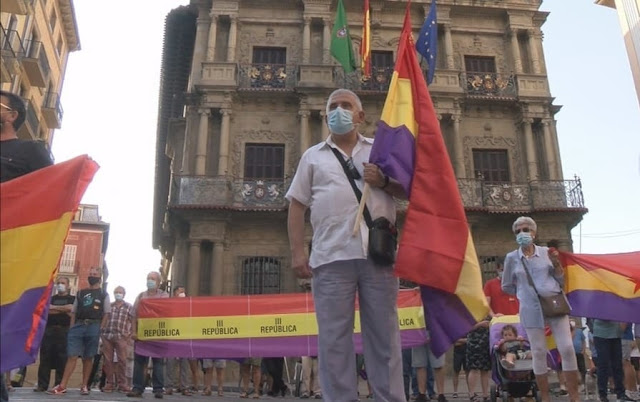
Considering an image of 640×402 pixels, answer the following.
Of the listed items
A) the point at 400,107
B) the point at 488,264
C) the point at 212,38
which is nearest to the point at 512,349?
the point at 400,107

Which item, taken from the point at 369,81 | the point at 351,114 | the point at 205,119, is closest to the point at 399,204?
the point at 369,81

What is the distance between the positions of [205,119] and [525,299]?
16.0m

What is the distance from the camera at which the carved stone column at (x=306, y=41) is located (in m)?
21.3

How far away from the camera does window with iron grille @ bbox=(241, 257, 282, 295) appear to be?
18766mm

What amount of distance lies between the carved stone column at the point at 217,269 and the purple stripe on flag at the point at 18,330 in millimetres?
14965

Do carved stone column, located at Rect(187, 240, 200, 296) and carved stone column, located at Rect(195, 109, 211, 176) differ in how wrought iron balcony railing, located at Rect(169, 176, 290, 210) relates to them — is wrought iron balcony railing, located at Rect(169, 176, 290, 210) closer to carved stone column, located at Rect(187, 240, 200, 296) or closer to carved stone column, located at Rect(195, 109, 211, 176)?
carved stone column, located at Rect(195, 109, 211, 176)

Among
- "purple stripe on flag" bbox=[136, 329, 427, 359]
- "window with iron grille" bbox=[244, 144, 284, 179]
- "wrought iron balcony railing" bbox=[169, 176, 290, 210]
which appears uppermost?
"window with iron grille" bbox=[244, 144, 284, 179]

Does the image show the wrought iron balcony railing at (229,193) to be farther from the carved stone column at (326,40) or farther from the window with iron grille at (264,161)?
the carved stone column at (326,40)

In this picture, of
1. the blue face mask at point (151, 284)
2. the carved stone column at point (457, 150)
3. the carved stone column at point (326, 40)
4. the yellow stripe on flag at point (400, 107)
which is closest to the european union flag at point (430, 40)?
the carved stone column at point (457, 150)

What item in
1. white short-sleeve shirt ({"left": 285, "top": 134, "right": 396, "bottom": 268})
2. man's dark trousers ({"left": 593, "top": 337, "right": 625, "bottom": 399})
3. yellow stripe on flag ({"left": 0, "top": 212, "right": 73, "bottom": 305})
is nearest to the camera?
yellow stripe on flag ({"left": 0, "top": 212, "right": 73, "bottom": 305})

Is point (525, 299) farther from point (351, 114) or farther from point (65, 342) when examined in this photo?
point (65, 342)

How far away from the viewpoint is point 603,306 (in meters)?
7.25

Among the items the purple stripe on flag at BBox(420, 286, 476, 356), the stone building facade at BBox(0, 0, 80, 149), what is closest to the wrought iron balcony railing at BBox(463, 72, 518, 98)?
the stone building facade at BBox(0, 0, 80, 149)

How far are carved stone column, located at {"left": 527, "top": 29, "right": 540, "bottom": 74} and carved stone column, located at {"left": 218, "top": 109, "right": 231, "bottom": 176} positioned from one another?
11766 millimetres
